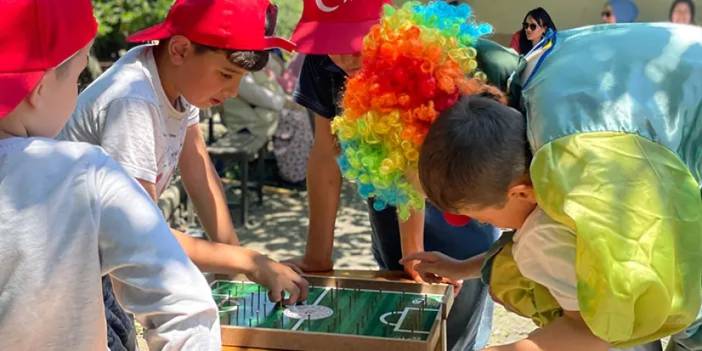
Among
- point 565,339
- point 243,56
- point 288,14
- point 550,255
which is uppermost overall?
point 243,56

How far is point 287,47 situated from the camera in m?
2.17

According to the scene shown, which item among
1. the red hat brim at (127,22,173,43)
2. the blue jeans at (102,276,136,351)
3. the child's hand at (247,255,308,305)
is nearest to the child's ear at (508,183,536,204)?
the child's hand at (247,255,308,305)

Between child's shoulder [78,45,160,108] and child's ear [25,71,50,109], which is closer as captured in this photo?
child's ear [25,71,50,109]

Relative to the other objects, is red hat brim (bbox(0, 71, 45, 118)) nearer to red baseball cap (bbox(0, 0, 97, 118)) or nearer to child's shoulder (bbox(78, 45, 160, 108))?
red baseball cap (bbox(0, 0, 97, 118))

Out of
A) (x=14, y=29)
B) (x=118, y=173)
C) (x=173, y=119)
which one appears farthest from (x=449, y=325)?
(x=14, y=29)

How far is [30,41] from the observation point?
1.13 meters

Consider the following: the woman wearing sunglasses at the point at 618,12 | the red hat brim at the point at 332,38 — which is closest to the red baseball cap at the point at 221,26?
the red hat brim at the point at 332,38

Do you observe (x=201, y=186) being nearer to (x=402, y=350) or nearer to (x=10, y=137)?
(x=402, y=350)

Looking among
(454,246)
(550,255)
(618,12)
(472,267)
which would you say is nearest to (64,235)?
(550,255)

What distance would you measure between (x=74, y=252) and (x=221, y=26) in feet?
3.49

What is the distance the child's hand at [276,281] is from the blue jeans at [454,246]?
2.05 ft

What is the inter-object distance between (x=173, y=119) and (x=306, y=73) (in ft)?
1.99

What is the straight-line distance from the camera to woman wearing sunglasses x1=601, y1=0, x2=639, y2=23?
6855 mm

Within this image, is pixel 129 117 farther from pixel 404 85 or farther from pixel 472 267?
pixel 472 267
